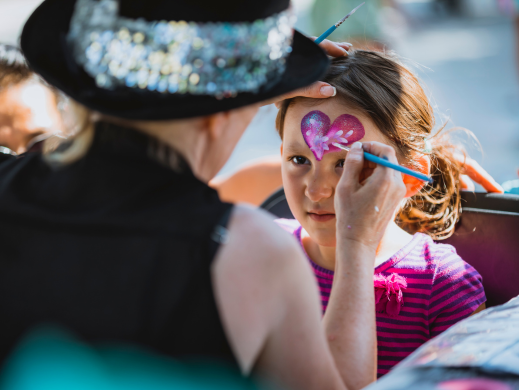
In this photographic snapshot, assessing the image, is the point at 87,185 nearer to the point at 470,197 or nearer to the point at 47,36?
the point at 47,36

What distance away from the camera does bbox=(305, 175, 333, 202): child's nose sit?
1125mm

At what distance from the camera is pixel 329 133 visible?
115 cm

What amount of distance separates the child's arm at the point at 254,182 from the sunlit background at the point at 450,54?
35 cm

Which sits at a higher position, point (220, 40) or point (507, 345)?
point (220, 40)

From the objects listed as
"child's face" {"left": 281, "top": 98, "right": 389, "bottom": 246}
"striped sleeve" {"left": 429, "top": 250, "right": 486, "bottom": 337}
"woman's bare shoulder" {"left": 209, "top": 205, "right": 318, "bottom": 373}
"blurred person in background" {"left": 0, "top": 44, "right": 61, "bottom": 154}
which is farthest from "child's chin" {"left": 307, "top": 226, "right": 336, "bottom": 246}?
"blurred person in background" {"left": 0, "top": 44, "right": 61, "bottom": 154}

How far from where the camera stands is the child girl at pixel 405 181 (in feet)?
3.65

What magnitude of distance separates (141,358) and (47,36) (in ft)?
1.48

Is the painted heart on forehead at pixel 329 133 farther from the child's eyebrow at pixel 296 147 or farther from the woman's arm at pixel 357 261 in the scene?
the woman's arm at pixel 357 261

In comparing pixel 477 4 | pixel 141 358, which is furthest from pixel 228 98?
pixel 477 4

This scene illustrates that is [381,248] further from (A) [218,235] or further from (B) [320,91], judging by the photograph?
(A) [218,235]

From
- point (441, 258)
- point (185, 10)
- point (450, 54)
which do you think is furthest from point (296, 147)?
point (450, 54)

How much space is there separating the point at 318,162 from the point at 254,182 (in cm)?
71

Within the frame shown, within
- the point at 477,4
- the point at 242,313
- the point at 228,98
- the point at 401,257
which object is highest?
the point at 228,98

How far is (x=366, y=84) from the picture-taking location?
115 centimetres
